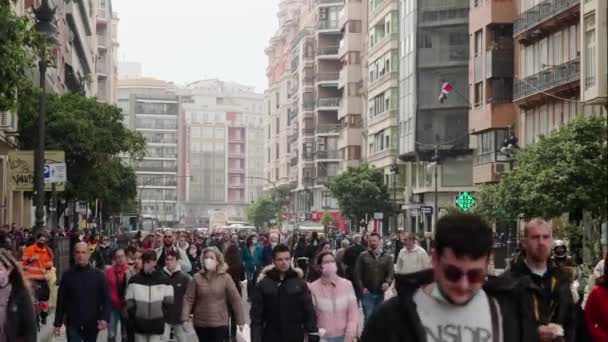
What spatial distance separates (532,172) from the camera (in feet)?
132

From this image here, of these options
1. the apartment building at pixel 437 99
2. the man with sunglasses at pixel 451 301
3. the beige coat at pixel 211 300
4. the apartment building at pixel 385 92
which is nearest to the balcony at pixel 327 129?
the apartment building at pixel 385 92

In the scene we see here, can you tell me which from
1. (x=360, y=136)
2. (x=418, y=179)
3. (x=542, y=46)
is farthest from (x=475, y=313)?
(x=360, y=136)

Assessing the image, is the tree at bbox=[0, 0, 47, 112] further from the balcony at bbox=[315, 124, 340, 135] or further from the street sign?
the balcony at bbox=[315, 124, 340, 135]

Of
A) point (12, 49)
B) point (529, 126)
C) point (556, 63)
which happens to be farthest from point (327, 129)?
point (12, 49)

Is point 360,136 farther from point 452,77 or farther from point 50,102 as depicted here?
point 50,102

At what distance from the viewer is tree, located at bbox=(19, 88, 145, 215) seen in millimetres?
50312

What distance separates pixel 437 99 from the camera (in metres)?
74.2

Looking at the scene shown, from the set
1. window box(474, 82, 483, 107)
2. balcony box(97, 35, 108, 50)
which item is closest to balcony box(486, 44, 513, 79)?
window box(474, 82, 483, 107)

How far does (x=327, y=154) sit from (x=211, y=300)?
4403 inches

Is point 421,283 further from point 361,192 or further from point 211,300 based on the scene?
point 361,192

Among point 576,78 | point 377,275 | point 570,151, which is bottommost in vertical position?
point 377,275

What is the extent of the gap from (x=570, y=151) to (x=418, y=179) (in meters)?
40.0

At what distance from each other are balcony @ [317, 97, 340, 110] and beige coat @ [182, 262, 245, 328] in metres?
111

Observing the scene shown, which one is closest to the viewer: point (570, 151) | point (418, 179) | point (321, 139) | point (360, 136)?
point (570, 151)
